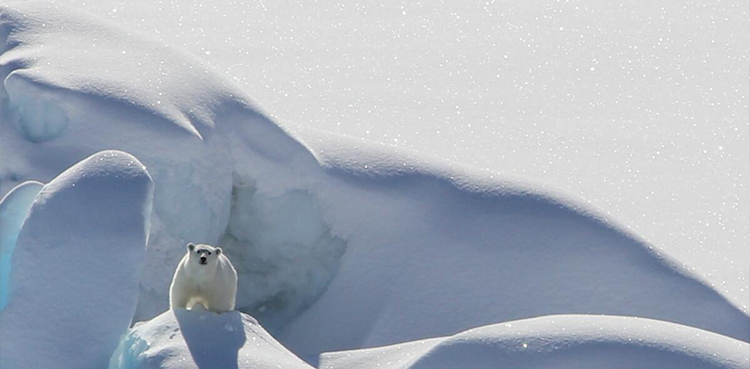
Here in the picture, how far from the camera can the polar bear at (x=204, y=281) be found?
5.98 metres

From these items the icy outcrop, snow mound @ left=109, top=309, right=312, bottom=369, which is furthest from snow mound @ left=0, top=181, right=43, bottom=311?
the icy outcrop

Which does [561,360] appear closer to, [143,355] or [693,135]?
[143,355]

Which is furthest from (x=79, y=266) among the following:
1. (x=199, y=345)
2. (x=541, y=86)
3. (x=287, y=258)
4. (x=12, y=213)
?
(x=541, y=86)

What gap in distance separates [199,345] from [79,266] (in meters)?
0.87

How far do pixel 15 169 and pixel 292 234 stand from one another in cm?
166

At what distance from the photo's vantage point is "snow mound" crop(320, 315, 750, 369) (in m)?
5.82

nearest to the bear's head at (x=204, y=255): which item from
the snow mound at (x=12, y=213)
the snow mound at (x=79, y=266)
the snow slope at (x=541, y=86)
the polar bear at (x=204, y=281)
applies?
the polar bear at (x=204, y=281)

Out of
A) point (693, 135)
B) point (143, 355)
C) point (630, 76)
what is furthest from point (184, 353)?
point (630, 76)

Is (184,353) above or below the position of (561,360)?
below

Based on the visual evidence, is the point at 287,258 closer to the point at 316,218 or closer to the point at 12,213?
the point at 316,218

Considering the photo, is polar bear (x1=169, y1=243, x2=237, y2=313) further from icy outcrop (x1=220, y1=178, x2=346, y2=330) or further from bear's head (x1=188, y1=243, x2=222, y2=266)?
icy outcrop (x1=220, y1=178, x2=346, y2=330)

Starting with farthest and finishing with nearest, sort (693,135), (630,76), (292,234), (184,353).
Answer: (630,76), (693,135), (292,234), (184,353)

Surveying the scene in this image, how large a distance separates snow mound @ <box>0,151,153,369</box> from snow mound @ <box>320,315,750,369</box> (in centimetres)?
139

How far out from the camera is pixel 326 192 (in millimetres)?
7629
